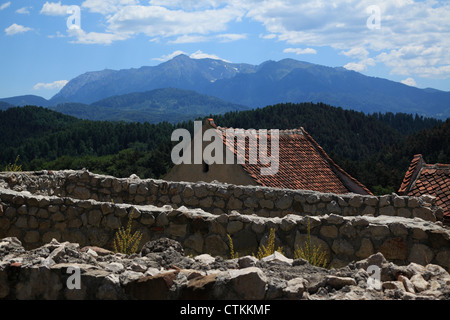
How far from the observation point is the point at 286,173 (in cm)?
1653

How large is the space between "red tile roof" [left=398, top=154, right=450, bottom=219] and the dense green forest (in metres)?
→ 27.8

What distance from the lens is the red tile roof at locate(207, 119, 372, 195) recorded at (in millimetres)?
15779

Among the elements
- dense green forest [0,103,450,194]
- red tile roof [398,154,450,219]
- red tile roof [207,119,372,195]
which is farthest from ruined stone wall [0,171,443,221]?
dense green forest [0,103,450,194]

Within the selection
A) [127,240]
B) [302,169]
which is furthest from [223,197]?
[302,169]

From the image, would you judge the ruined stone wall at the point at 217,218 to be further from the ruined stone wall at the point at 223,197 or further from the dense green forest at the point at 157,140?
the dense green forest at the point at 157,140

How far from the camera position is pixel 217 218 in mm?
6359

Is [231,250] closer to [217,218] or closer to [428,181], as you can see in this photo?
[217,218]

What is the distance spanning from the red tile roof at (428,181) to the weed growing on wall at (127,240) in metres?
12.8

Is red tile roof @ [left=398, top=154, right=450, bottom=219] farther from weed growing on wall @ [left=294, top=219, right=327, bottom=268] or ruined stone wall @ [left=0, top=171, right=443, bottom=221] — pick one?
weed growing on wall @ [left=294, top=219, right=327, bottom=268]

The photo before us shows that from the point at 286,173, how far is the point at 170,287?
513 inches

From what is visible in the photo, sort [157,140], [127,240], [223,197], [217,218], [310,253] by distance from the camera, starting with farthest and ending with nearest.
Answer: [157,140] < [223,197] < [127,240] < [217,218] < [310,253]

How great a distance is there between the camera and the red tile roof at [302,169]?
1578 cm

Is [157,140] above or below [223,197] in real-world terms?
below

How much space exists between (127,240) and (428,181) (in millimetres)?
14631
